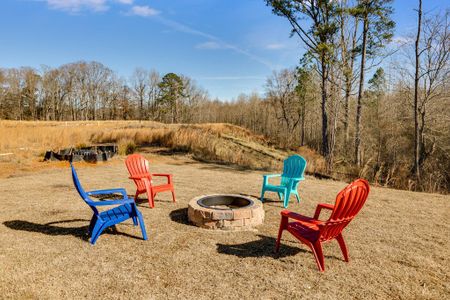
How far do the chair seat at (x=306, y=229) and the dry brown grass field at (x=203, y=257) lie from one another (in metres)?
0.32

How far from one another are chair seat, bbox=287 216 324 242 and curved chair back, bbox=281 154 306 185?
78.6 inches

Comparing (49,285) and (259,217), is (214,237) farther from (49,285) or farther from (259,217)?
(49,285)

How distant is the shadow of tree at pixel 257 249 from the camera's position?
3233 mm

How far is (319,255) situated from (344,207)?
55 centimetres

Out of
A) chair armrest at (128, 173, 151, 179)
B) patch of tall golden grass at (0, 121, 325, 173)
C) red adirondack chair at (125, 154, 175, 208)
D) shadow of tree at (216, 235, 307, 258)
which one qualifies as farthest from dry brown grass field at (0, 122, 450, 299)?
patch of tall golden grass at (0, 121, 325, 173)

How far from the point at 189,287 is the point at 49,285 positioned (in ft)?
4.05

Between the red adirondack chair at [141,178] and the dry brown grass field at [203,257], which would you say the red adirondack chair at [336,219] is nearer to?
the dry brown grass field at [203,257]

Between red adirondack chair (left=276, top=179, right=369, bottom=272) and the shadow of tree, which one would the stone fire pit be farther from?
red adirondack chair (left=276, top=179, right=369, bottom=272)

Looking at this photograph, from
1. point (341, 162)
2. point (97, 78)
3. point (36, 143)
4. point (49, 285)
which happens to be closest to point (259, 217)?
point (49, 285)

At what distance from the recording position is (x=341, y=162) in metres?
11.3

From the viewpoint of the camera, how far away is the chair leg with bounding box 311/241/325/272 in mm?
2834

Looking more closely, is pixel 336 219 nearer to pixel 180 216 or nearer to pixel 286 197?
pixel 286 197

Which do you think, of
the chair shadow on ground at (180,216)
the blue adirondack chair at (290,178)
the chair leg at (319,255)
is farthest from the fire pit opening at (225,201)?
the chair leg at (319,255)

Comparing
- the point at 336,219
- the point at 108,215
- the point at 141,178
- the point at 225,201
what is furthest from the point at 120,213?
the point at 336,219
